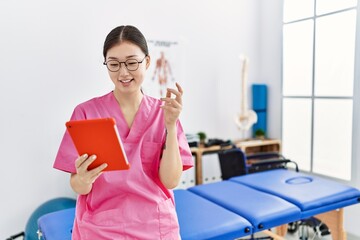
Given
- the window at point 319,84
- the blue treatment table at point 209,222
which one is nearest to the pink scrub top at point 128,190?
the blue treatment table at point 209,222

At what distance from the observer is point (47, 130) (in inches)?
98.3

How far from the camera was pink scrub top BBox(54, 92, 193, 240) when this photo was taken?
41.0 inches

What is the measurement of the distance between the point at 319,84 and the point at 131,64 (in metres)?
2.49

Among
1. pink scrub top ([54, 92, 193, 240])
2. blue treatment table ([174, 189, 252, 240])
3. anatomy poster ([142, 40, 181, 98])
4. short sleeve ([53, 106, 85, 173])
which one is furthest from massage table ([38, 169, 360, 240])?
anatomy poster ([142, 40, 181, 98])

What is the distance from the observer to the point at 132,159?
41.6 inches

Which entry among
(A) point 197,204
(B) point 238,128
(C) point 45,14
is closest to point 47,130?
(C) point 45,14

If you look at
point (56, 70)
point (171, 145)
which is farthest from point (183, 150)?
point (56, 70)

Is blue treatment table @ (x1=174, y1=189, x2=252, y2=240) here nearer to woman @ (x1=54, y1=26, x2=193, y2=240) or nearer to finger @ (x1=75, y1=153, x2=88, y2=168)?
woman @ (x1=54, y1=26, x2=193, y2=240)

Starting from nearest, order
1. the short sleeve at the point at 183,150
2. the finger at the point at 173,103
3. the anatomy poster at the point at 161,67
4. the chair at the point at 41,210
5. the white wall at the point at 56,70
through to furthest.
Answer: the finger at the point at 173,103 → the short sleeve at the point at 183,150 → the chair at the point at 41,210 → the white wall at the point at 56,70 → the anatomy poster at the point at 161,67

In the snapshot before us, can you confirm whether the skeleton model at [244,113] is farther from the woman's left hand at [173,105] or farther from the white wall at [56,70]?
the woman's left hand at [173,105]

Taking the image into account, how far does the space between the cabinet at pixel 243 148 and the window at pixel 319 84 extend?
0.16 meters

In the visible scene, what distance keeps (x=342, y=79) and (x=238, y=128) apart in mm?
1087

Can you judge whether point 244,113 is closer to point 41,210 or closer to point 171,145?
point 41,210

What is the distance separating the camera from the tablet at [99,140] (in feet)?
2.78
